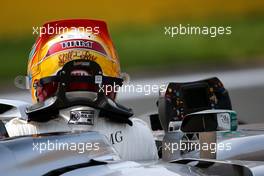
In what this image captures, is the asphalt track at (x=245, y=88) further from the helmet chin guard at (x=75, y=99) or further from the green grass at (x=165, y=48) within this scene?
the helmet chin guard at (x=75, y=99)

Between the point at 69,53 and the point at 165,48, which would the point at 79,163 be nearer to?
the point at 69,53

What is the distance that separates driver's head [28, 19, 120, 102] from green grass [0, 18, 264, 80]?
2.09m

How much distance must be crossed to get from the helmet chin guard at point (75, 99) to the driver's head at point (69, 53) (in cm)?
1

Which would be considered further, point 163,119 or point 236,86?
point 236,86

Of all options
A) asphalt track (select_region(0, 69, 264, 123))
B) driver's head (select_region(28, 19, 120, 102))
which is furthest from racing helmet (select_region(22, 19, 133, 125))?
asphalt track (select_region(0, 69, 264, 123))

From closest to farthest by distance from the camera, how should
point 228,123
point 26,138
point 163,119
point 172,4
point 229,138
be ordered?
point 26,138 < point 228,123 < point 229,138 < point 163,119 < point 172,4

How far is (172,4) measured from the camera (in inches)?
192

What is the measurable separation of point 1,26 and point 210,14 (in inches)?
62.2

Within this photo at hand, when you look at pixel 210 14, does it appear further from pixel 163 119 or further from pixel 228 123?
pixel 228 123

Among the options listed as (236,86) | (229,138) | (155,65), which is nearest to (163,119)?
(229,138)

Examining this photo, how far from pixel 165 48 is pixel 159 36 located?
0.34 feet

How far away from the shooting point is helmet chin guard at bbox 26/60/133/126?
1979 millimetres

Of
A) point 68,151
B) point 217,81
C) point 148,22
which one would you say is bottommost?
point 68,151

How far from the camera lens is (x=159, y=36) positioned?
4816 mm
